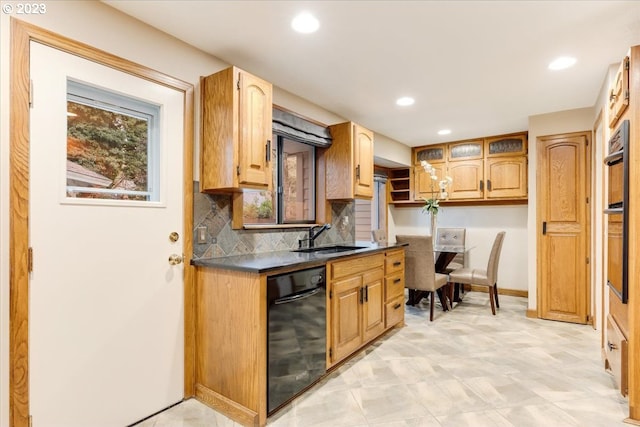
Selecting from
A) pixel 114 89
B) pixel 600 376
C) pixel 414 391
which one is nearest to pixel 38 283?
pixel 114 89

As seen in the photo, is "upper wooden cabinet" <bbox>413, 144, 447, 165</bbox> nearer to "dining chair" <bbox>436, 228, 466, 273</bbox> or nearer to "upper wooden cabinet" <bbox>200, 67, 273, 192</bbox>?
"dining chair" <bbox>436, 228, 466, 273</bbox>

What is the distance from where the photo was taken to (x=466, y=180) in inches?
200

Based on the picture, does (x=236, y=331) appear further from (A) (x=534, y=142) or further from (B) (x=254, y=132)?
(A) (x=534, y=142)

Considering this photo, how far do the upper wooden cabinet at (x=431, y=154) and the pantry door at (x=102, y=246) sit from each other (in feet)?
13.9

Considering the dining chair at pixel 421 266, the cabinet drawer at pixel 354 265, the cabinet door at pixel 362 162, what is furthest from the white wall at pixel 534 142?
the cabinet drawer at pixel 354 265

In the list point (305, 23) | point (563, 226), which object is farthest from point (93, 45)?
point (563, 226)

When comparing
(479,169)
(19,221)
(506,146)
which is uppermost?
(506,146)

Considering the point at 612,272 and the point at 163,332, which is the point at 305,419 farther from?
the point at 612,272

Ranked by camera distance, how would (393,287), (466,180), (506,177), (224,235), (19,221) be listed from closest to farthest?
1. (19,221)
2. (224,235)
3. (393,287)
4. (506,177)
5. (466,180)

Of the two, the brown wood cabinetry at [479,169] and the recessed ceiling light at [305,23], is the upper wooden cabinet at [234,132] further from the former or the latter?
the brown wood cabinetry at [479,169]

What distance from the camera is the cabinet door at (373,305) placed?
2850 mm

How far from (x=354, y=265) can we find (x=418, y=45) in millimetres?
1654

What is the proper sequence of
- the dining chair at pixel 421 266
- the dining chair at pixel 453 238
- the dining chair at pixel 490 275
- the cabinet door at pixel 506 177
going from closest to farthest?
the dining chair at pixel 421 266
the dining chair at pixel 490 275
the cabinet door at pixel 506 177
the dining chair at pixel 453 238

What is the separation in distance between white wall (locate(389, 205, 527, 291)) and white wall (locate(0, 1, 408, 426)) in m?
4.35
